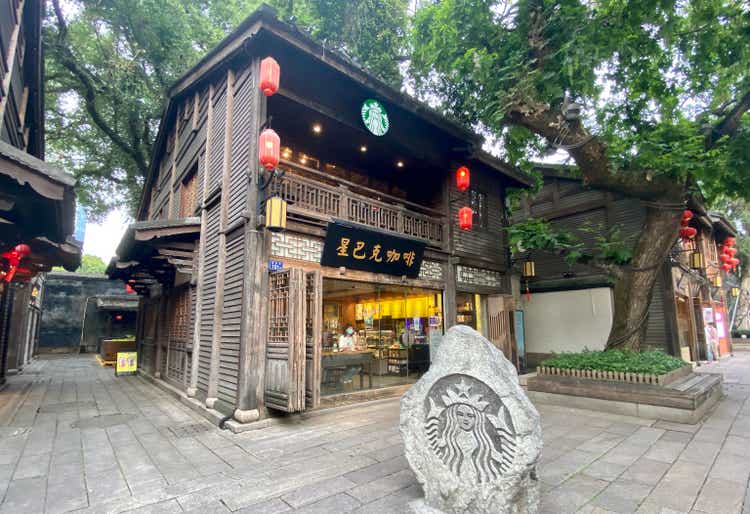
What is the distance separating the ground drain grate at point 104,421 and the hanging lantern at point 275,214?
450 centimetres

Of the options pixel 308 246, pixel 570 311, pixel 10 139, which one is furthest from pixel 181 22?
pixel 570 311

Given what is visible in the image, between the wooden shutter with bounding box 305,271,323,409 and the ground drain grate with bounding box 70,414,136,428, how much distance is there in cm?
347

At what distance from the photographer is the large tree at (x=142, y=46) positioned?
14.9m

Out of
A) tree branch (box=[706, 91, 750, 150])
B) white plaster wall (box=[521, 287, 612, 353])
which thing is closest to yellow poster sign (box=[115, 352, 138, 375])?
white plaster wall (box=[521, 287, 612, 353])

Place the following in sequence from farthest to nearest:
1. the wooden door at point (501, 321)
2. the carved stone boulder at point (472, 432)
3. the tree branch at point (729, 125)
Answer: the wooden door at point (501, 321), the tree branch at point (729, 125), the carved stone boulder at point (472, 432)

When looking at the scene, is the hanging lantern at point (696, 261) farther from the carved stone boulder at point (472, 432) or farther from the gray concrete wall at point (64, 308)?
the gray concrete wall at point (64, 308)

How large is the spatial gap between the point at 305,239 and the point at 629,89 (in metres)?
8.54

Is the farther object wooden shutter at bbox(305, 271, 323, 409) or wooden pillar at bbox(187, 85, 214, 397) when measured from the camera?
wooden pillar at bbox(187, 85, 214, 397)

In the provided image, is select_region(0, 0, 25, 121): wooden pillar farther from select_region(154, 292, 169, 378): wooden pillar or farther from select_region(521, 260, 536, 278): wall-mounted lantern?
select_region(521, 260, 536, 278): wall-mounted lantern

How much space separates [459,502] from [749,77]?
980 cm

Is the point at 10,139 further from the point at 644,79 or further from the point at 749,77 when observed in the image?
the point at 749,77

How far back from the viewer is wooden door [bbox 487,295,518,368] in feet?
37.3

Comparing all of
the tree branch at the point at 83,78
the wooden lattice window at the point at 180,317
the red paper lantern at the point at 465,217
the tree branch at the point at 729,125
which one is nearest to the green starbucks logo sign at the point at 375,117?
the red paper lantern at the point at 465,217

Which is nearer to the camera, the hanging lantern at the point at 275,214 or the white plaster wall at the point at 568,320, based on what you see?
the hanging lantern at the point at 275,214
